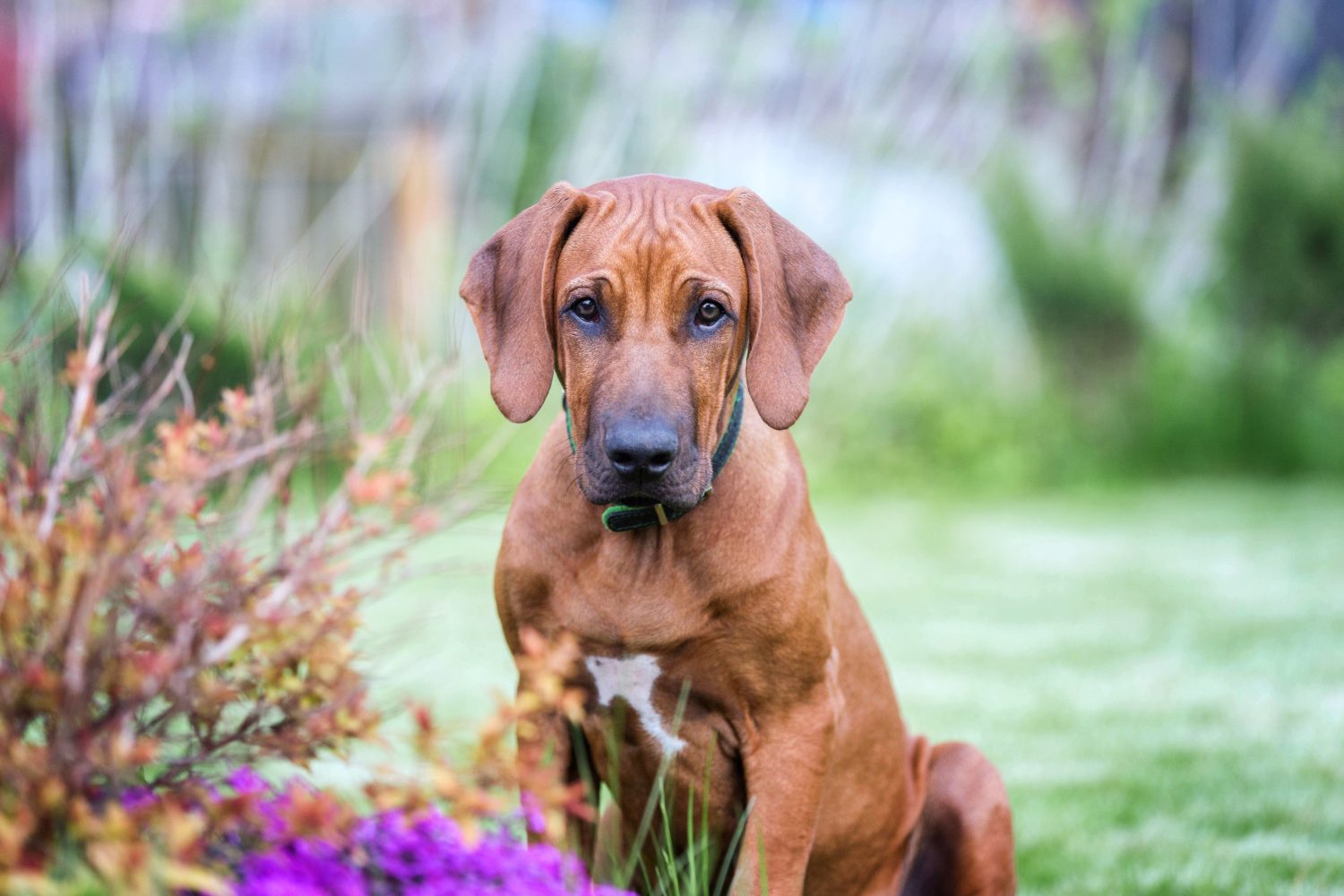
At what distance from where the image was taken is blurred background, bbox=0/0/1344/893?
31.8ft

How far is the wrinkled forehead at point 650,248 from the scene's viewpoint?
2.70 meters

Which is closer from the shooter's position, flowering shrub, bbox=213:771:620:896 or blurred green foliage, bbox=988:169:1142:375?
flowering shrub, bbox=213:771:620:896

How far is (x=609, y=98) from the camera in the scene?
11.8 metres

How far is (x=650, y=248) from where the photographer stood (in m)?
2.71

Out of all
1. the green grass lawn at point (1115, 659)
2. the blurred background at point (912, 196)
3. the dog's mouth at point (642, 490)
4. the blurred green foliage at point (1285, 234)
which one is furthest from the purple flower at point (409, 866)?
the blurred green foliage at point (1285, 234)

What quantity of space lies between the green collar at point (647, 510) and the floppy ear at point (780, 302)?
4.9 inches

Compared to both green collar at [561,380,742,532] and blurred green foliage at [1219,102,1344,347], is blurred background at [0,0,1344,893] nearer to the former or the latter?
blurred green foliage at [1219,102,1344,347]

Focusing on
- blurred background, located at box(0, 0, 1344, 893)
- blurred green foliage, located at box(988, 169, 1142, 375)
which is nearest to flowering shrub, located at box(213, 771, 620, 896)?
blurred background, located at box(0, 0, 1344, 893)

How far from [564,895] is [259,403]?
958 mm

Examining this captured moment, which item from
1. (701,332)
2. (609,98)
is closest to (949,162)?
(609,98)

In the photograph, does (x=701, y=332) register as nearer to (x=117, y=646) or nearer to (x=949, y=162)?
(x=117, y=646)

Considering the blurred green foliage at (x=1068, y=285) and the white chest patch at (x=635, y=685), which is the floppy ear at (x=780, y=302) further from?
the blurred green foliage at (x=1068, y=285)

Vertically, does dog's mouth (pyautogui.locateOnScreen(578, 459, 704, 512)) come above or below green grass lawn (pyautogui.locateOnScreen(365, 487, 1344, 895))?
above

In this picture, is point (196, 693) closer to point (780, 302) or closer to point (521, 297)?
point (521, 297)
